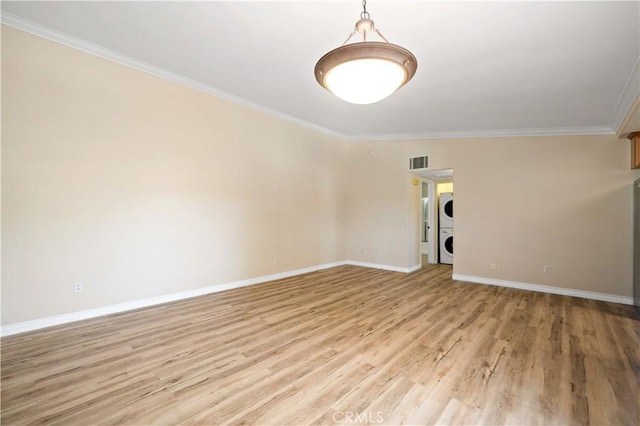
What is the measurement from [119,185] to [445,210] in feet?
22.4

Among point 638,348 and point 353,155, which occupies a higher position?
point 353,155

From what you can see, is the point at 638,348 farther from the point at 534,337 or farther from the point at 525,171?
the point at 525,171

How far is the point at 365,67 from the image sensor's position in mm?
1884

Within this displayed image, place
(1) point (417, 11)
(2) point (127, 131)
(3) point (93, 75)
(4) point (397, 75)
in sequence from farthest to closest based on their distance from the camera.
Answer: (2) point (127, 131) < (3) point (93, 75) < (1) point (417, 11) < (4) point (397, 75)

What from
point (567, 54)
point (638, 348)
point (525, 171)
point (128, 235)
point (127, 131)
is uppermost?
point (567, 54)

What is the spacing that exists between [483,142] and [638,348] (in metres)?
3.69

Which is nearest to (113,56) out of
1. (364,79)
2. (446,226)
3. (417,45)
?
(364,79)

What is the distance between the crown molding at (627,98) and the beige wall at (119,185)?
469 centimetres

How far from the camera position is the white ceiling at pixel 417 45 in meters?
2.43

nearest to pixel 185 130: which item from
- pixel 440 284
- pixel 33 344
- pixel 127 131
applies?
pixel 127 131

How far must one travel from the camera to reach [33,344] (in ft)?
8.77

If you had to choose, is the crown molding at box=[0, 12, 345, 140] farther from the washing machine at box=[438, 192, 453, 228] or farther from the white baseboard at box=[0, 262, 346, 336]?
the washing machine at box=[438, 192, 453, 228]

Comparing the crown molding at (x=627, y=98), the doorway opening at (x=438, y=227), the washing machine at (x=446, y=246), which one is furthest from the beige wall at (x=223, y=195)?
the washing machine at (x=446, y=246)

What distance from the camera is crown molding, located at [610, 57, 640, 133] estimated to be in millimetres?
3090
